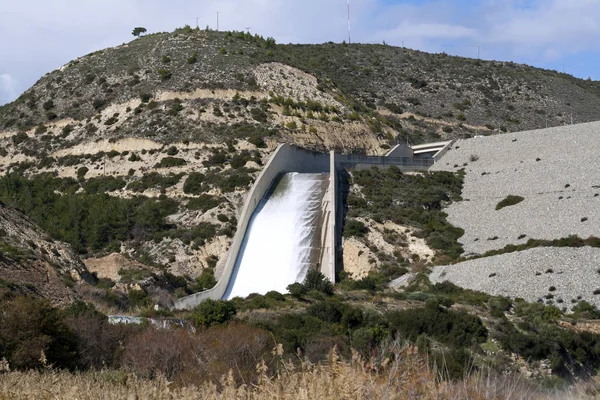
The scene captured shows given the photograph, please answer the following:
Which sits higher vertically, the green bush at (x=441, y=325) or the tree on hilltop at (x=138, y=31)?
the tree on hilltop at (x=138, y=31)

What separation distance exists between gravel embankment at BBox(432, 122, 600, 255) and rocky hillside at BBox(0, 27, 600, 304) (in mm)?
3333

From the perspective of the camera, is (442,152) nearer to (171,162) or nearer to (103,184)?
(171,162)

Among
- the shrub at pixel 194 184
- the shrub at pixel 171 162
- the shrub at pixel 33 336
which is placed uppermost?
the shrub at pixel 171 162

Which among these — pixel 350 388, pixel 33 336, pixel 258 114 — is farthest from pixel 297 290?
pixel 258 114

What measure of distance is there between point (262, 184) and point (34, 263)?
68.8ft

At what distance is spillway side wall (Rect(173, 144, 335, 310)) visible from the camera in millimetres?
39834

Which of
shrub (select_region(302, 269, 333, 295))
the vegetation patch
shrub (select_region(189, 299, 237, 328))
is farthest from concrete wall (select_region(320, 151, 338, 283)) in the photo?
shrub (select_region(189, 299, 237, 328))

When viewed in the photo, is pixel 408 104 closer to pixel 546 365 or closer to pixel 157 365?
pixel 546 365

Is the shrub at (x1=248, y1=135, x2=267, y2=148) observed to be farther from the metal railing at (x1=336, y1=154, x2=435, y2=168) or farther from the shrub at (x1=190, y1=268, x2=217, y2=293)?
the shrub at (x1=190, y1=268, x2=217, y2=293)

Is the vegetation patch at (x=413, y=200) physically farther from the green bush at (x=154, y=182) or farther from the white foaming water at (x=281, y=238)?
the green bush at (x=154, y=182)

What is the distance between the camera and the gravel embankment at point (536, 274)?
3719cm

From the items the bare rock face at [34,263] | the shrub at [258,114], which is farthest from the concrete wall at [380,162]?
the bare rock face at [34,263]

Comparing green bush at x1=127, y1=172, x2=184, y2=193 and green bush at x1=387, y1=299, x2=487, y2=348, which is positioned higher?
green bush at x1=127, y1=172, x2=184, y2=193

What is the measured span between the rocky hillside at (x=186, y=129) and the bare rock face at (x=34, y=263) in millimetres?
3192
